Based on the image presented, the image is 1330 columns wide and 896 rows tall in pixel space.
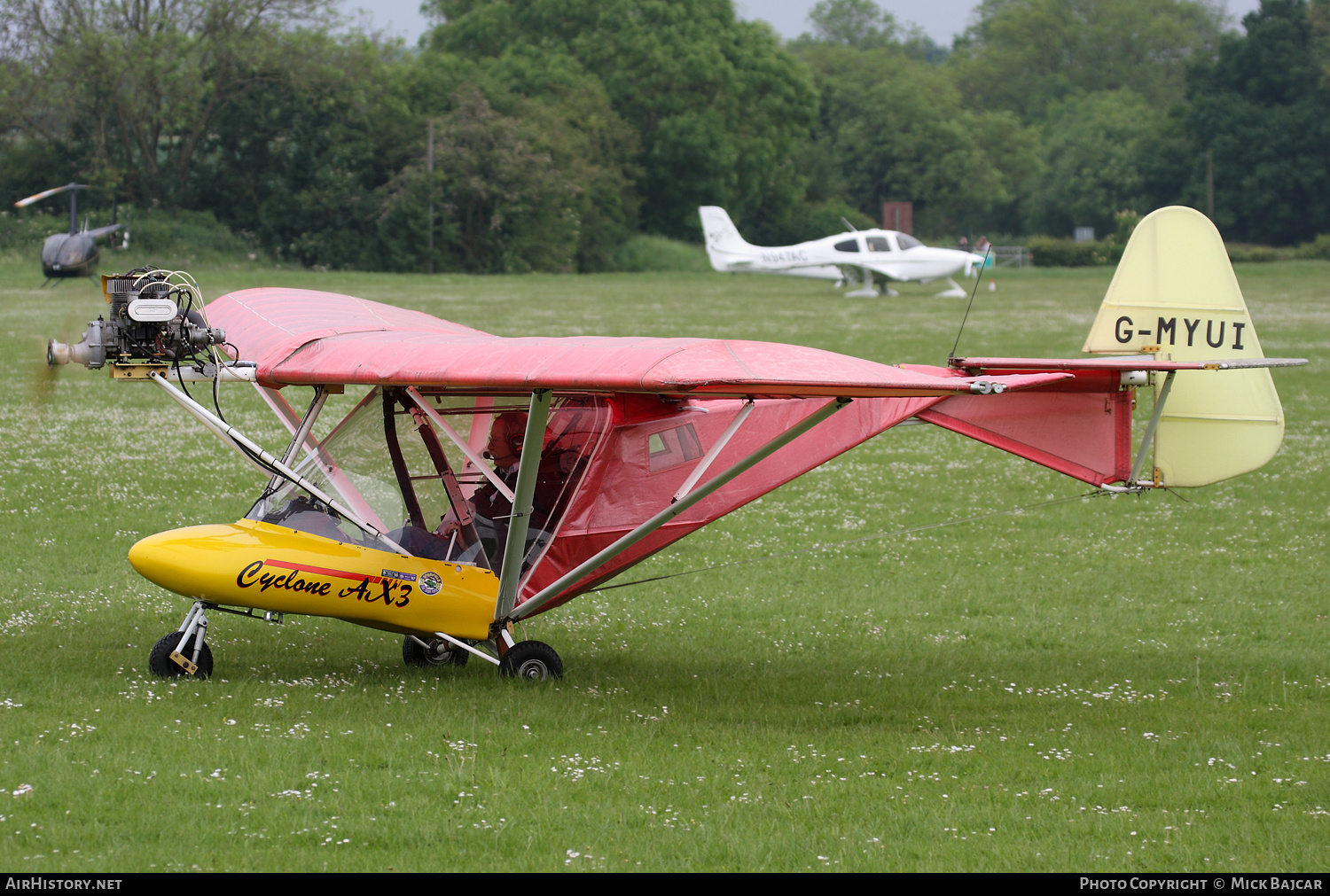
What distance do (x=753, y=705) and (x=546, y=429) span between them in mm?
2403

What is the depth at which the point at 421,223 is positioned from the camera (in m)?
75.8

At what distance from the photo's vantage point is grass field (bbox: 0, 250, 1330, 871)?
20.4 feet

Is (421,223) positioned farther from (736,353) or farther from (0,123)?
(736,353)

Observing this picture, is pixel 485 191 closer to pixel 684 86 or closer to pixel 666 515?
pixel 684 86

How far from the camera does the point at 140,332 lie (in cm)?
806

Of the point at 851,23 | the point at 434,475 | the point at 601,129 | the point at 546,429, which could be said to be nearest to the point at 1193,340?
the point at 546,429

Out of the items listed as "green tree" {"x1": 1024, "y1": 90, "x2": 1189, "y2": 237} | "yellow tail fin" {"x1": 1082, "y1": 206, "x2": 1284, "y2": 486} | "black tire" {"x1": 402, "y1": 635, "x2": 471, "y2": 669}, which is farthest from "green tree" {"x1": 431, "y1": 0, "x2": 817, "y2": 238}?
"black tire" {"x1": 402, "y1": 635, "x2": 471, "y2": 669}

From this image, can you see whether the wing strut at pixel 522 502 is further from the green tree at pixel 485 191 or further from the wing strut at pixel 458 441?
the green tree at pixel 485 191

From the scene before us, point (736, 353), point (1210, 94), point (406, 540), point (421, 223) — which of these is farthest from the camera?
point (1210, 94)

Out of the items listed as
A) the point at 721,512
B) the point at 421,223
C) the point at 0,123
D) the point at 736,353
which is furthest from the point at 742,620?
the point at 421,223

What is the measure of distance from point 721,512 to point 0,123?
185 ft

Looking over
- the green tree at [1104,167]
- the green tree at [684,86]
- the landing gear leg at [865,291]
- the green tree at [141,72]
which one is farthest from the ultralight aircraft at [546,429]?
the green tree at [1104,167]

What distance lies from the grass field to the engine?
1.56m

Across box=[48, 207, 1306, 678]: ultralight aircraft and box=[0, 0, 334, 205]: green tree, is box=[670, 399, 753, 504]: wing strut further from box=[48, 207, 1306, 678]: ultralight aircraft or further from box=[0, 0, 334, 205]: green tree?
box=[0, 0, 334, 205]: green tree
